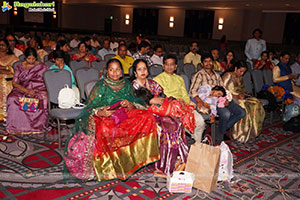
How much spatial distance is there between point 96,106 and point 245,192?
6.08 feet

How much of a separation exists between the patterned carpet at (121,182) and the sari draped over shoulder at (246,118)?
13.8 inches

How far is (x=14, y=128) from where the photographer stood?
4.43 meters

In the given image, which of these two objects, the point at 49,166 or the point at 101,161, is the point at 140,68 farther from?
the point at 49,166

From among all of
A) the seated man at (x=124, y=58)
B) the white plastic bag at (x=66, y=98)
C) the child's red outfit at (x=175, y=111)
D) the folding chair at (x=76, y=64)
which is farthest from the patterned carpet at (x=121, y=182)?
the seated man at (x=124, y=58)

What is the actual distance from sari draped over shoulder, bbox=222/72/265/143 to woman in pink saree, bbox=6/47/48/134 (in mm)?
2808

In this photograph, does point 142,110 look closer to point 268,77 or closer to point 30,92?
point 30,92

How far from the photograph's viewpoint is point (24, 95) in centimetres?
439

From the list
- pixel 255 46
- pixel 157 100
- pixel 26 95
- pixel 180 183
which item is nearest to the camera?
pixel 180 183

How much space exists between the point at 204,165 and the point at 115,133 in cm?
97

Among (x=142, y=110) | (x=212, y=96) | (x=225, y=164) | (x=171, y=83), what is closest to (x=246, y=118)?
(x=212, y=96)

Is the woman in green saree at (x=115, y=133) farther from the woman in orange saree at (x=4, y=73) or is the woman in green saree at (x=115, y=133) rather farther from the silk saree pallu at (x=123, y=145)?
the woman in orange saree at (x=4, y=73)

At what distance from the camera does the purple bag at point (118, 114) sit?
330 cm

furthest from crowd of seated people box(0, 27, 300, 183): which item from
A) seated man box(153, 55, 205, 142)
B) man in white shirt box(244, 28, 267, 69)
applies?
man in white shirt box(244, 28, 267, 69)

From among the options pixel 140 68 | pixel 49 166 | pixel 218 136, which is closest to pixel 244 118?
pixel 218 136
